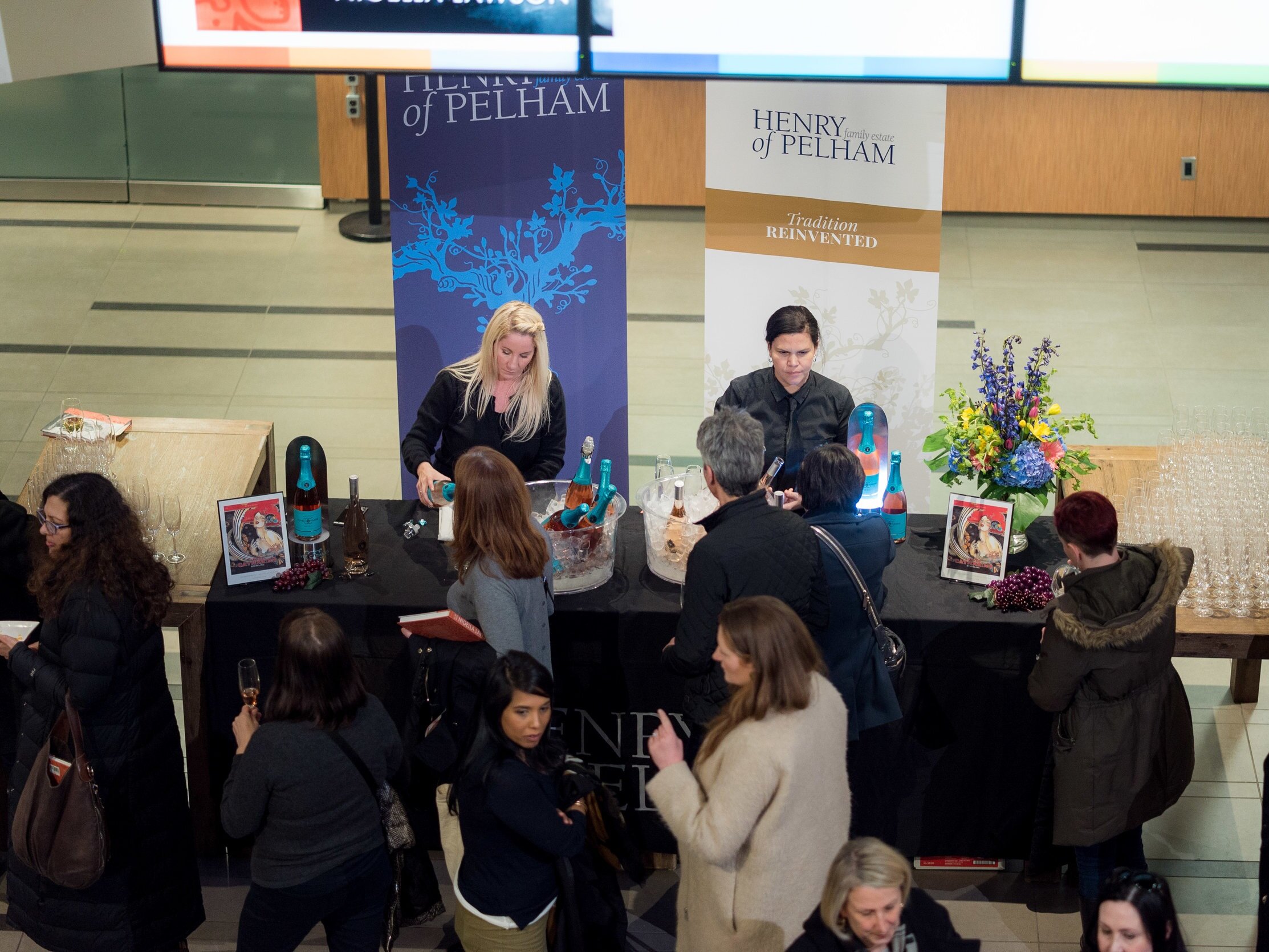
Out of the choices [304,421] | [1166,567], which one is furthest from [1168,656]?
[304,421]

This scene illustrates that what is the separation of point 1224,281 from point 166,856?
7.71m

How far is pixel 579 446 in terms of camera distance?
5.91m

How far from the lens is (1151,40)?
445 cm

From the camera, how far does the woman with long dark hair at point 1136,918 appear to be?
2.82 m

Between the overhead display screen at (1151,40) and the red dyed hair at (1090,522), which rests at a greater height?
the overhead display screen at (1151,40)

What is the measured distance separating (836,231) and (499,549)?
259 cm

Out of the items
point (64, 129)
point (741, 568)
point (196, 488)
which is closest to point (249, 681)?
point (741, 568)

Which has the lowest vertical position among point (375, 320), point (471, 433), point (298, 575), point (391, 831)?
point (391, 831)

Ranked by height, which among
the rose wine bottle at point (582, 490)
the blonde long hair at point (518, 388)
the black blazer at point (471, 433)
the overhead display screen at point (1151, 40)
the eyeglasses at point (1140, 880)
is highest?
the overhead display screen at point (1151, 40)

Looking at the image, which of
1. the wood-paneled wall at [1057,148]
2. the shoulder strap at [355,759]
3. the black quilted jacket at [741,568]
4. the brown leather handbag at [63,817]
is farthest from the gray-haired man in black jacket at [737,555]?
the wood-paneled wall at [1057,148]

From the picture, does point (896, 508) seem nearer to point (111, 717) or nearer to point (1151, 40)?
point (1151, 40)

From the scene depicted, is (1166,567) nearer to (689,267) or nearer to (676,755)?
(676,755)

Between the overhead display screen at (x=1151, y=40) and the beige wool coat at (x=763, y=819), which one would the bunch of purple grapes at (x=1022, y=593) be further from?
the overhead display screen at (x=1151, y=40)

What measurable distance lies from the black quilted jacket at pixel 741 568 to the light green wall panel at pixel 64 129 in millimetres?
8418
